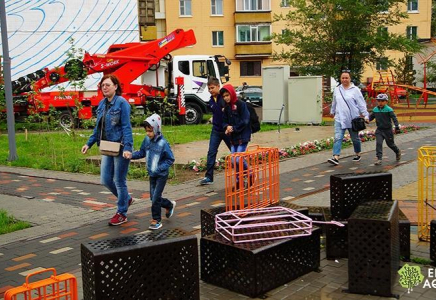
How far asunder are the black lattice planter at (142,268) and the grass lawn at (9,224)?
3.31 metres

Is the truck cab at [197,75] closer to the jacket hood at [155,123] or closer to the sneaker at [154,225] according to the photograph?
the jacket hood at [155,123]

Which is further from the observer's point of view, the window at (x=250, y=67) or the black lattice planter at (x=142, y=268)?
the window at (x=250, y=67)

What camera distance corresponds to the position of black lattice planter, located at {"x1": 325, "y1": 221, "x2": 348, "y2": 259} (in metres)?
5.33

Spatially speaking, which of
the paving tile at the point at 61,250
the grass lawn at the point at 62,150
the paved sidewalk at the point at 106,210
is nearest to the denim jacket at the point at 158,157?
the paved sidewalk at the point at 106,210

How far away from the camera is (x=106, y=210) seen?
8031mm

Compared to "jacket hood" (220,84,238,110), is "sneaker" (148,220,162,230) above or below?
below

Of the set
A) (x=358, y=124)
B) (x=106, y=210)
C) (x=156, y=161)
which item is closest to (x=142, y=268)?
(x=156, y=161)

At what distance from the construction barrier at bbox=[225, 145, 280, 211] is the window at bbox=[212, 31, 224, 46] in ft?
143

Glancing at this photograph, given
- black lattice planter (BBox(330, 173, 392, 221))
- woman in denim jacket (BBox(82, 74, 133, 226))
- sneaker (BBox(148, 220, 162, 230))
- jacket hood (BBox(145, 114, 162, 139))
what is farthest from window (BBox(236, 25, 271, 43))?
black lattice planter (BBox(330, 173, 392, 221))

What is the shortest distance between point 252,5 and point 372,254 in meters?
46.2

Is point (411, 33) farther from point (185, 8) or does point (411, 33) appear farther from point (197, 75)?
point (185, 8)

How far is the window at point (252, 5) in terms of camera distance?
48594mm

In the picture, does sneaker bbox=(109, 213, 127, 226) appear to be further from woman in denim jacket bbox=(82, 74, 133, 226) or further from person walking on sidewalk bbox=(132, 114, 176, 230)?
person walking on sidewalk bbox=(132, 114, 176, 230)

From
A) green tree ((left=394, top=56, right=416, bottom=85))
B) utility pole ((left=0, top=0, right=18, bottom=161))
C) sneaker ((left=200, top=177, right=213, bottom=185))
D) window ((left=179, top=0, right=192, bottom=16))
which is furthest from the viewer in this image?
window ((left=179, top=0, right=192, bottom=16))
